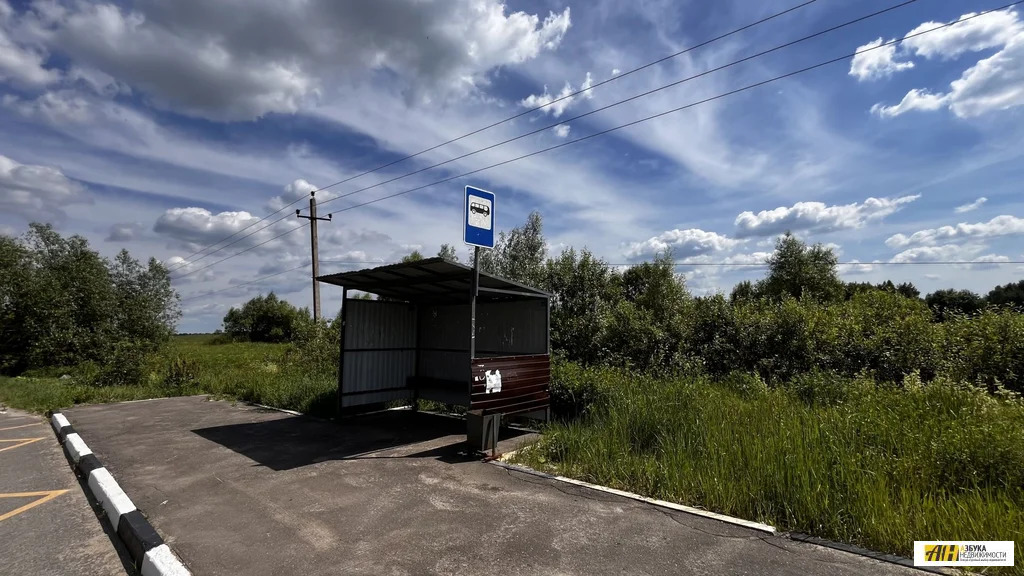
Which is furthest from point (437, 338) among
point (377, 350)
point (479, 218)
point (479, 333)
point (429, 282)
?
point (479, 218)

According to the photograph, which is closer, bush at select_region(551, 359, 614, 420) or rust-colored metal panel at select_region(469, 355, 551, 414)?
rust-colored metal panel at select_region(469, 355, 551, 414)

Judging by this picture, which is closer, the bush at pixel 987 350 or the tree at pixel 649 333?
the bush at pixel 987 350

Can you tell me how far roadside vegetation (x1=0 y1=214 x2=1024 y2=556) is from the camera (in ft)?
13.6

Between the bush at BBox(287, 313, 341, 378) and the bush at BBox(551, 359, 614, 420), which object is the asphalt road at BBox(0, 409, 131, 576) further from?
the bush at BBox(287, 313, 341, 378)

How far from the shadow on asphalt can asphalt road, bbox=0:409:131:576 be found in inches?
75.3

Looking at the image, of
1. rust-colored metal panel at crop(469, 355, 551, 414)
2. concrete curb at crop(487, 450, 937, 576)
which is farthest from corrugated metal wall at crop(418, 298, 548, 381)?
concrete curb at crop(487, 450, 937, 576)

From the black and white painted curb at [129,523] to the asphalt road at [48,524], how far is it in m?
0.10

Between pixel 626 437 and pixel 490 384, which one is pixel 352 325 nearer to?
pixel 490 384

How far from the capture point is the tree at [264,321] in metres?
55.9

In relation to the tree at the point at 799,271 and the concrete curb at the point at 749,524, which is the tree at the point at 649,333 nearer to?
the concrete curb at the point at 749,524

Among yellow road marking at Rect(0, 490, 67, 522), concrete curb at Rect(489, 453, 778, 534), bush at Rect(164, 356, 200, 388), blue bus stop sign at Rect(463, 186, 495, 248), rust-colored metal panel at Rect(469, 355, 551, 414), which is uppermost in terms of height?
blue bus stop sign at Rect(463, 186, 495, 248)

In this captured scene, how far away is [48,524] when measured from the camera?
15.6 ft

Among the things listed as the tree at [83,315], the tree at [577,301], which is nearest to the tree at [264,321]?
the tree at [83,315]

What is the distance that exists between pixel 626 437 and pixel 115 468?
6.83 meters
